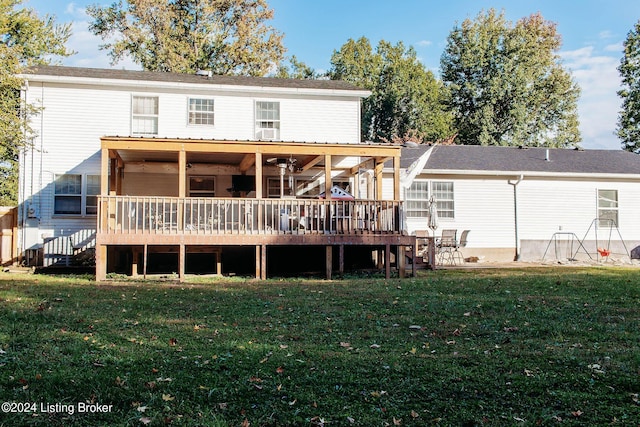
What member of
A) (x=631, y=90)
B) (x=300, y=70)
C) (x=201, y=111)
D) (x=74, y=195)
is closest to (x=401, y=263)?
(x=201, y=111)

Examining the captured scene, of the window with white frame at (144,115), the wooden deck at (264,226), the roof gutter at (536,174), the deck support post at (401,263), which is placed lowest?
the deck support post at (401,263)

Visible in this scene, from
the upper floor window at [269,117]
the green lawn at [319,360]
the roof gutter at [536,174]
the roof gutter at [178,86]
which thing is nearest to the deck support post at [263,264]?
the green lawn at [319,360]

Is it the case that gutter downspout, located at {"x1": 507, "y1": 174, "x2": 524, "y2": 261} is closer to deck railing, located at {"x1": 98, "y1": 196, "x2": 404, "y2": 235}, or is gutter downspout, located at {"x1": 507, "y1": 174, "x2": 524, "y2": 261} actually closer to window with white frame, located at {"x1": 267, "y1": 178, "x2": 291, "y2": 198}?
deck railing, located at {"x1": 98, "y1": 196, "x2": 404, "y2": 235}

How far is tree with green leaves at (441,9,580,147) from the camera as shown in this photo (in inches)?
1412

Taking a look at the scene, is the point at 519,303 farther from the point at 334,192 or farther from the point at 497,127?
the point at 497,127

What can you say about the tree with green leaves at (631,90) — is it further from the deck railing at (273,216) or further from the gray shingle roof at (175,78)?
the deck railing at (273,216)

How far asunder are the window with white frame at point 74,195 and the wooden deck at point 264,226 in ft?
9.39

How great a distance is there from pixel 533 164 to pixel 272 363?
19.0m

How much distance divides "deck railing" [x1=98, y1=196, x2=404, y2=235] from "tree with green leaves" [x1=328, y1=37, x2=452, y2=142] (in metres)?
22.3

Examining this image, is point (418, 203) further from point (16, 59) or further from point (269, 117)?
point (16, 59)

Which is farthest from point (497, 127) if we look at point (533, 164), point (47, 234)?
point (47, 234)

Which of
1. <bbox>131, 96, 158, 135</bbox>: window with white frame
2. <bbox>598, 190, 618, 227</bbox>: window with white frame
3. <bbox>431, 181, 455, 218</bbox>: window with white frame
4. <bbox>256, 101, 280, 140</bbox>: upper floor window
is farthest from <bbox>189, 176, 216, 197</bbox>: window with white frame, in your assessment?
<bbox>598, 190, 618, 227</bbox>: window with white frame

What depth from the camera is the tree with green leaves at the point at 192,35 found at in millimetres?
32156

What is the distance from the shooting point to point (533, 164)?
22172 mm
